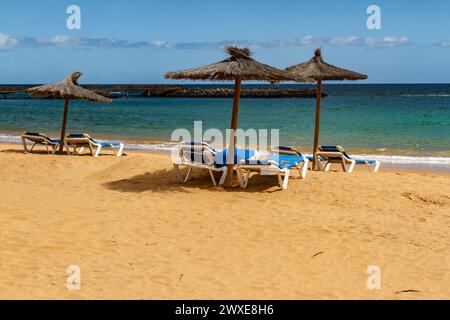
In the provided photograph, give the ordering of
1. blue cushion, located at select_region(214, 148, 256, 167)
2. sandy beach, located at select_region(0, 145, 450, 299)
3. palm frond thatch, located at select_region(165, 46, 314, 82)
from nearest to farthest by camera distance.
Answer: sandy beach, located at select_region(0, 145, 450, 299), palm frond thatch, located at select_region(165, 46, 314, 82), blue cushion, located at select_region(214, 148, 256, 167)

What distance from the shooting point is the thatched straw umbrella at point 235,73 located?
7.99 meters

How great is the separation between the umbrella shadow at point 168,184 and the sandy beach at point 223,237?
0.10 feet

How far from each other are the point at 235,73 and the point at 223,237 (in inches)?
113

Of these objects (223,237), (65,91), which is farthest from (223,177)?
(65,91)

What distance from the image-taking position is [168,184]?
8.74 metres

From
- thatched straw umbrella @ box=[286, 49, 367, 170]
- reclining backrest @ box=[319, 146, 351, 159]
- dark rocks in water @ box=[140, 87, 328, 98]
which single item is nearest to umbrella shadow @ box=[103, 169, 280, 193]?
reclining backrest @ box=[319, 146, 351, 159]

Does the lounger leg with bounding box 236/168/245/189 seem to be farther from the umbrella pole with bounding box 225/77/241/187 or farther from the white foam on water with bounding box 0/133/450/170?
the white foam on water with bounding box 0/133/450/170

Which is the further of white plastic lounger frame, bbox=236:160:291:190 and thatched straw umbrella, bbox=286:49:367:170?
thatched straw umbrella, bbox=286:49:367:170

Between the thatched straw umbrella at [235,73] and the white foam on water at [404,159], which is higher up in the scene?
the thatched straw umbrella at [235,73]

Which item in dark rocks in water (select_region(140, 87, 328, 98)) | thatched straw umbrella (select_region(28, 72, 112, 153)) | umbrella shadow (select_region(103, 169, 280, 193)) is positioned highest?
dark rocks in water (select_region(140, 87, 328, 98))

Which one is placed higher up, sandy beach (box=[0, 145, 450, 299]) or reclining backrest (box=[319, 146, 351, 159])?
reclining backrest (box=[319, 146, 351, 159])

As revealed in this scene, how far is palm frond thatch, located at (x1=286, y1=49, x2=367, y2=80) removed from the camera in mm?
10193

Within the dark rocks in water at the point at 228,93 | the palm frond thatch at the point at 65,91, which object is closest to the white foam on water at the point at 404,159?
the palm frond thatch at the point at 65,91

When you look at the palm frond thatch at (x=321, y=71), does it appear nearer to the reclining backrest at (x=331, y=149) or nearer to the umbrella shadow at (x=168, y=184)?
the reclining backrest at (x=331, y=149)
